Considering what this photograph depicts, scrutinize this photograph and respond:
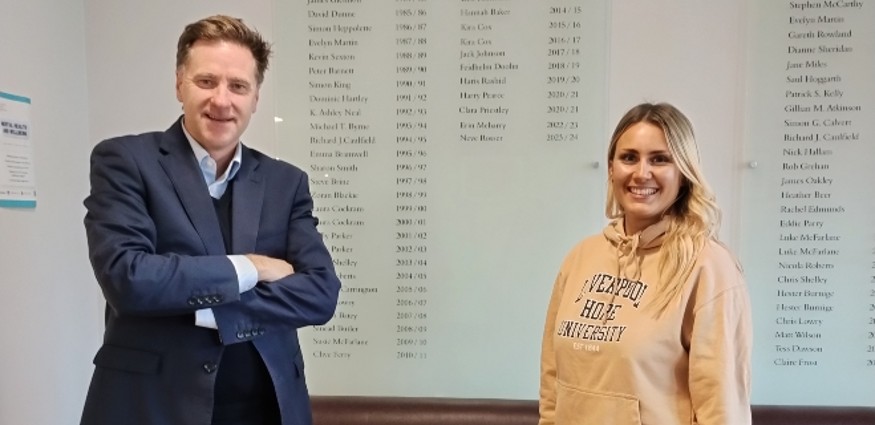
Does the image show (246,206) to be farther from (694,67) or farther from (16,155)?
(694,67)

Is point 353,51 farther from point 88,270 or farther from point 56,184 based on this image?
point 88,270

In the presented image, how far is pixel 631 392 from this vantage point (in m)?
1.21

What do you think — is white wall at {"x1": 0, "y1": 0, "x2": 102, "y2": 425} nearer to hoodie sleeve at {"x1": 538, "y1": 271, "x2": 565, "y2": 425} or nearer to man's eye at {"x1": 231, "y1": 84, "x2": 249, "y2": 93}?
man's eye at {"x1": 231, "y1": 84, "x2": 249, "y2": 93}

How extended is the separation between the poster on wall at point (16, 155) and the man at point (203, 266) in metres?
0.68

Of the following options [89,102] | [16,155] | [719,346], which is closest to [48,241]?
[16,155]

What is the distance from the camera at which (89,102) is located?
6.80 ft

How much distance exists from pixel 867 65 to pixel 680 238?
1.26m

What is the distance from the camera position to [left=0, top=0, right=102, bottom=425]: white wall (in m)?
1.68

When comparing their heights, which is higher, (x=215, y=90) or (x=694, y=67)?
(x=694, y=67)

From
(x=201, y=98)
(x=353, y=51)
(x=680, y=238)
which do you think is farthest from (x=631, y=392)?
(x=353, y=51)

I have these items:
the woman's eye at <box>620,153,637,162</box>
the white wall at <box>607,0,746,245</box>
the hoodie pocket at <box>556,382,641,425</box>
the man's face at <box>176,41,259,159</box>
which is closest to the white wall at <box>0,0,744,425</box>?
the white wall at <box>607,0,746,245</box>

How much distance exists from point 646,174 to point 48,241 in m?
1.90

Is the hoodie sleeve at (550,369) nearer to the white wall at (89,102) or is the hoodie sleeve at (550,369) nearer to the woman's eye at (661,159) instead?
the woman's eye at (661,159)

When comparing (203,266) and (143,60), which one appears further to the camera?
(143,60)
